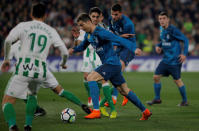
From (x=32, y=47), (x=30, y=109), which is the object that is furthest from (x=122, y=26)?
(x=30, y=109)

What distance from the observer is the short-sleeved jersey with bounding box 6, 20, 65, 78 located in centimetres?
551

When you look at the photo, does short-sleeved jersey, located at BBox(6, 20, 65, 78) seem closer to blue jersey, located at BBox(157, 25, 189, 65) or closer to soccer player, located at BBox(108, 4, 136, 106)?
soccer player, located at BBox(108, 4, 136, 106)

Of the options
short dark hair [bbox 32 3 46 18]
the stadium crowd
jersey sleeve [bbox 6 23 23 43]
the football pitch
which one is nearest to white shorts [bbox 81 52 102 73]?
the football pitch

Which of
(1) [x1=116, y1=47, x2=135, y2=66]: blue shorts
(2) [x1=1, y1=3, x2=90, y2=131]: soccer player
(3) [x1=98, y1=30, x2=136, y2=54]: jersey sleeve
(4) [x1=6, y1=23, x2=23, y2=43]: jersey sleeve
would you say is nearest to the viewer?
(4) [x1=6, y1=23, x2=23, y2=43]: jersey sleeve

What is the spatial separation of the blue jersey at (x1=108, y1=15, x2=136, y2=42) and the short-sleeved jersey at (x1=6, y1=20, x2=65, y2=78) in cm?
357

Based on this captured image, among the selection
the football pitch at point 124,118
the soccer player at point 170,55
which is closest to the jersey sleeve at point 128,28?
the soccer player at point 170,55

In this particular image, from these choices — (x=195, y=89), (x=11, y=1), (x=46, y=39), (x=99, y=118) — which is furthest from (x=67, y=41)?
(x=46, y=39)

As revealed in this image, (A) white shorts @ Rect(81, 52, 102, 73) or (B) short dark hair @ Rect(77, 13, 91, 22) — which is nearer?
(B) short dark hair @ Rect(77, 13, 91, 22)

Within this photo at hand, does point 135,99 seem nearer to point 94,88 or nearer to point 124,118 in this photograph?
point 124,118

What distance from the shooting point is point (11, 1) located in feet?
75.6

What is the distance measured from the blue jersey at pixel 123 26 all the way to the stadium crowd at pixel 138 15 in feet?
40.0

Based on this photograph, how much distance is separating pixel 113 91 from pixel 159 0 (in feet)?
53.8

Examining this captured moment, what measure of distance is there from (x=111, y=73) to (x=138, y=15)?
1726cm

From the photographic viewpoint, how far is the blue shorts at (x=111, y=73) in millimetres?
6949
